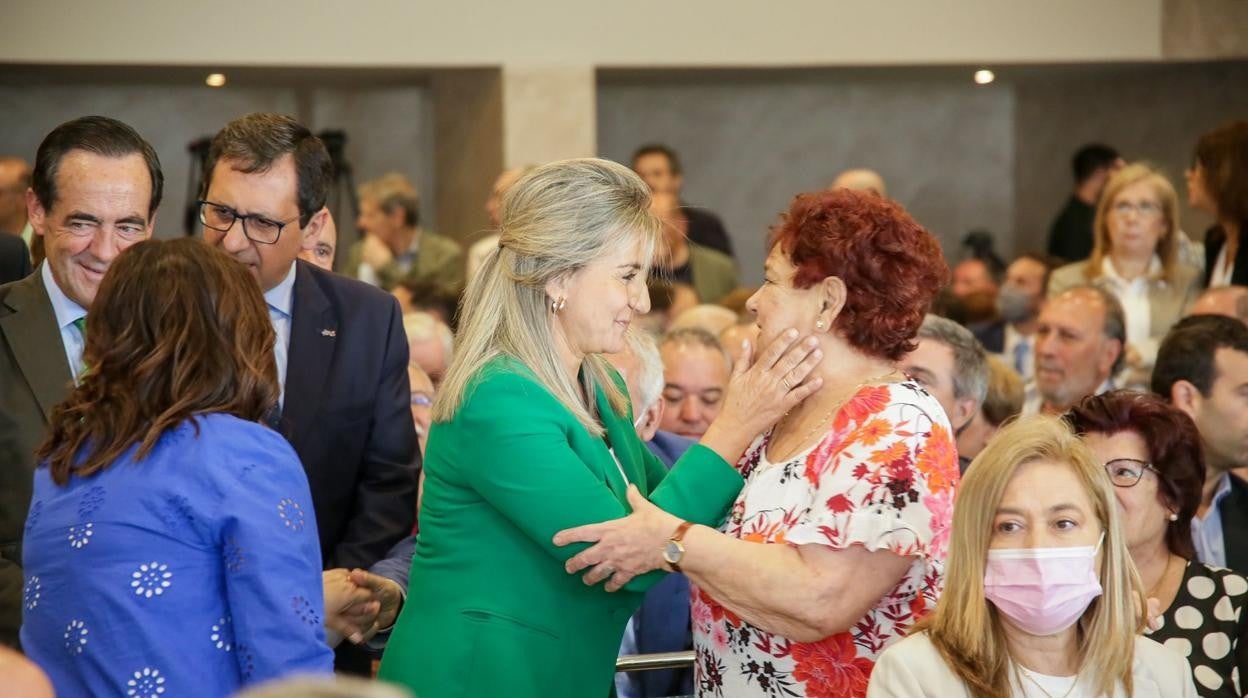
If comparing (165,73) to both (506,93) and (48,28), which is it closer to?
(48,28)

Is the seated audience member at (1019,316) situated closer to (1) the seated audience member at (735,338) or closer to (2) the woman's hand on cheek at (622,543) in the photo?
(1) the seated audience member at (735,338)

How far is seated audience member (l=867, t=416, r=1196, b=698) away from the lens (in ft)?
8.27

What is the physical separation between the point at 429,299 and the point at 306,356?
3341 mm

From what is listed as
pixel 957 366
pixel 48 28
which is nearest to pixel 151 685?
pixel 957 366

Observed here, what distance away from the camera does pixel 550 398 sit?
260 cm

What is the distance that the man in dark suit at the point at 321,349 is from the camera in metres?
3.15

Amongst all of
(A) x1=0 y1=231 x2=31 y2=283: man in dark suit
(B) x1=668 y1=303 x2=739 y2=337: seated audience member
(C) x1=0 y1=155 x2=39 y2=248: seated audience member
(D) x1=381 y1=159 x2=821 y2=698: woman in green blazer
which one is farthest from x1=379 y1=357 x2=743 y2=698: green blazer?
(C) x1=0 y1=155 x2=39 y2=248: seated audience member

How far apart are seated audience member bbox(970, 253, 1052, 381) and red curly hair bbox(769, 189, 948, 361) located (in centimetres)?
461

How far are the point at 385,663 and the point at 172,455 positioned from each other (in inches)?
23.8

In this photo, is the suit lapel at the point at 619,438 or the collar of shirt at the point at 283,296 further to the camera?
the collar of shirt at the point at 283,296

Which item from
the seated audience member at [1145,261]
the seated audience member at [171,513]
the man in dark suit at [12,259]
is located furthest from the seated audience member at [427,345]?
the seated audience member at [1145,261]

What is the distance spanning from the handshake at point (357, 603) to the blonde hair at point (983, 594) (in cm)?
101

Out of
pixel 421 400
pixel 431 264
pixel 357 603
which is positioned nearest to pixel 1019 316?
pixel 431 264

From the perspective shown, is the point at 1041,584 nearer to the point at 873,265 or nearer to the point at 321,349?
→ the point at 873,265
